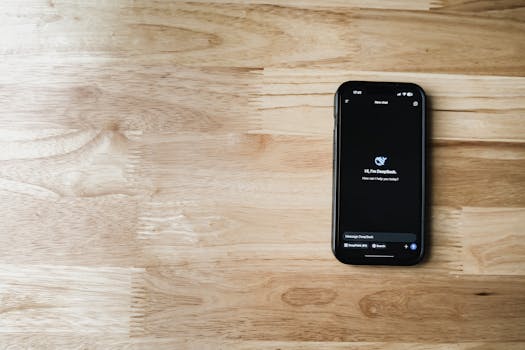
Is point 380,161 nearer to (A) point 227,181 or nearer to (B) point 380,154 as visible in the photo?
(B) point 380,154

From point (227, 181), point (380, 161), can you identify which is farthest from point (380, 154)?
point (227, 181)

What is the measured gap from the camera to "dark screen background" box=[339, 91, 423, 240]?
2.05 ft

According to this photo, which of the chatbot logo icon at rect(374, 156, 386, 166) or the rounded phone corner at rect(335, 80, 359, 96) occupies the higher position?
the rounded phone corner at rect(335, 80, 359, 96)

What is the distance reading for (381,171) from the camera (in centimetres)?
63

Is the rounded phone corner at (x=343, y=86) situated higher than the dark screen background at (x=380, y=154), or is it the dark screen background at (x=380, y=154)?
the rounded phone corner at (x=343, y=86)

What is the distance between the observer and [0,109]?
0.62 meters

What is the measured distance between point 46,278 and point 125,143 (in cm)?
19

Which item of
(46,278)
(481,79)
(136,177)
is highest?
(481,79)

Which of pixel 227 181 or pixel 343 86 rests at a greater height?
pixel 343 86

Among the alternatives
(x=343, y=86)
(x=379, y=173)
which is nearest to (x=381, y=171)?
(x=379, y=173)

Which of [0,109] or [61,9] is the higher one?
[61,9]

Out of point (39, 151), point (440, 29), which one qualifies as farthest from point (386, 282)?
point (39, 151)

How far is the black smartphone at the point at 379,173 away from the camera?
0.62m

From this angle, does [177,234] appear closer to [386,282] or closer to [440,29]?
[386,282]
